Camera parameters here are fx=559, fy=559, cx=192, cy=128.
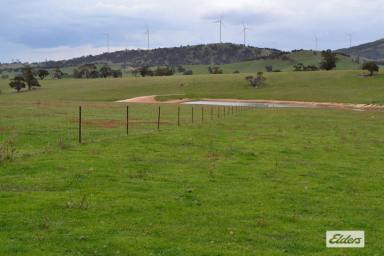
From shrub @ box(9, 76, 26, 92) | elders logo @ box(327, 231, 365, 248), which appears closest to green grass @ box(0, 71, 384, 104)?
shrub @ box(9, 76, 26, 92)

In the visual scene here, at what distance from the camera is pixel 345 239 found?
12.8m

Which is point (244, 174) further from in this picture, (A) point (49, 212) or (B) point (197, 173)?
(A) point (49, 212)

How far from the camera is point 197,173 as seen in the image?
20797 millimetres

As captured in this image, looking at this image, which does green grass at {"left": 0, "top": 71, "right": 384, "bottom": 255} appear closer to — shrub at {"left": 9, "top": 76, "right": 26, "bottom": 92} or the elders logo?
the elders logo

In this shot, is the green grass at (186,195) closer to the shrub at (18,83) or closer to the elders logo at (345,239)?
the elders logo at (345,239)

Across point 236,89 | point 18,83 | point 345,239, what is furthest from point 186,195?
point 18,83

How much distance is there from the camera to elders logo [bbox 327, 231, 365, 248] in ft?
40.7

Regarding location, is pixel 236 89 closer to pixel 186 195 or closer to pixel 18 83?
pixel 18 83

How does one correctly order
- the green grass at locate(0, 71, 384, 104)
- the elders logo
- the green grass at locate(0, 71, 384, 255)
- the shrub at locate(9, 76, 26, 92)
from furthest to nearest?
1. the shrub at locate(9, 76, 26, 92)
2. the green grass at locate(0, 71, 384, 104)
3. the elders logo
4. the green grass at locate(0, 71, 384, 255)

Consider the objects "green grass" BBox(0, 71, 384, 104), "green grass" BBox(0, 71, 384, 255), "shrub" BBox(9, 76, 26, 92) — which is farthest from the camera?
"shrub" BBox(9, 76, 26, 92)

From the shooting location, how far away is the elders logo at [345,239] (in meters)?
12.4

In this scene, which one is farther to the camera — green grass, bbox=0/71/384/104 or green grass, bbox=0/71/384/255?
green grass, bbox=0/71/384/104

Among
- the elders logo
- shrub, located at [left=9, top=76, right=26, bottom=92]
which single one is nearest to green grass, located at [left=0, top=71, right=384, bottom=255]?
the elders logo

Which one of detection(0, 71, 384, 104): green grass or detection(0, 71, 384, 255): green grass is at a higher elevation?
detection(0, 71, 384, 104): green grass
